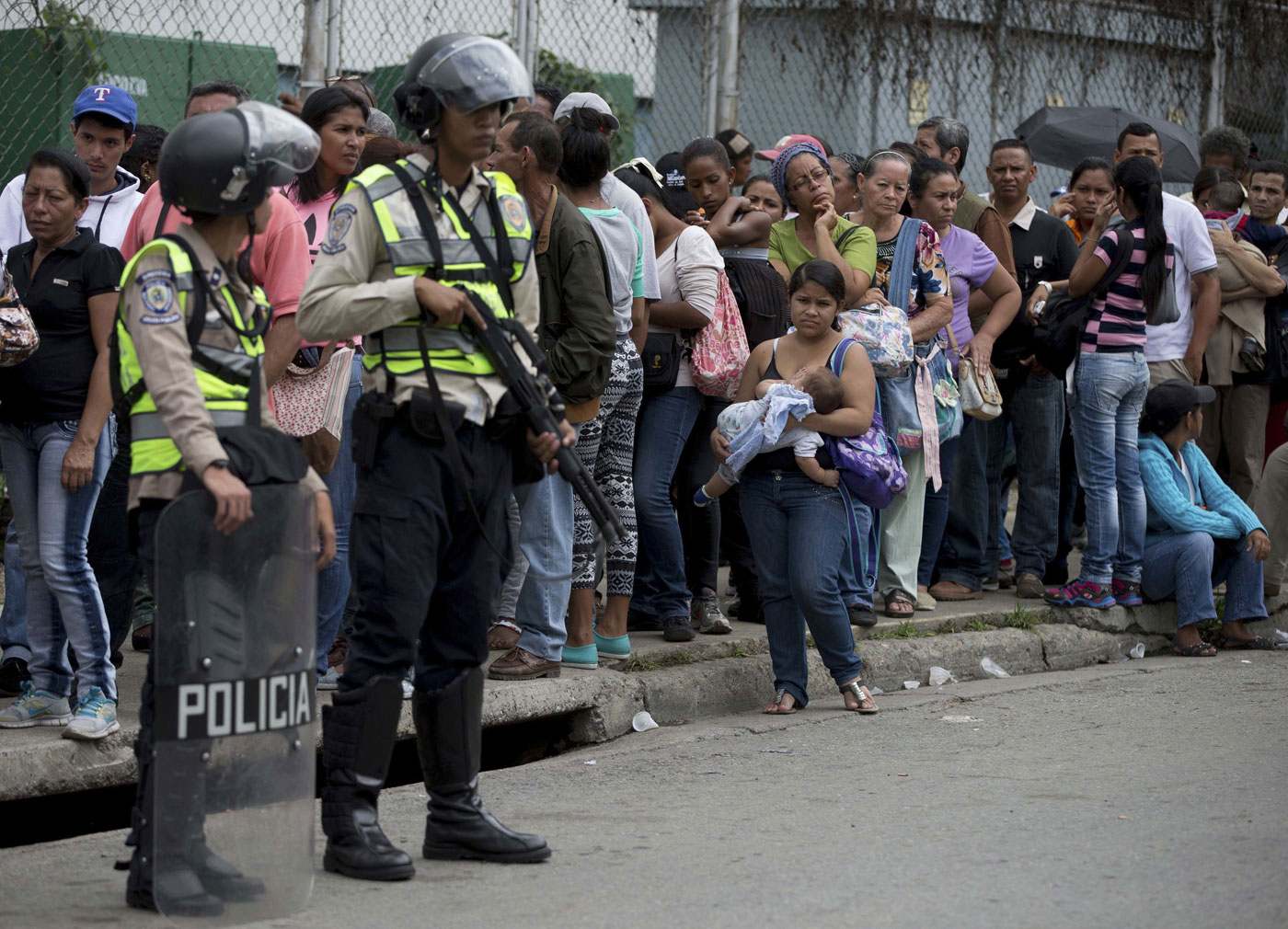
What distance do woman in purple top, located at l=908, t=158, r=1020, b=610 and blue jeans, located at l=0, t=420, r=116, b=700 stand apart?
3.91 metres

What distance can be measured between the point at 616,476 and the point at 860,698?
50.0 inches

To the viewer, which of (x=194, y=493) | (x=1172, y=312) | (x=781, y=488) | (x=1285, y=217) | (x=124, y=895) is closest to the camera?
(x=194, y=493)

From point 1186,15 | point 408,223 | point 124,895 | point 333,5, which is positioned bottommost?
point 124,895

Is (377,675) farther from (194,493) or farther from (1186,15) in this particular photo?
(1186,15)

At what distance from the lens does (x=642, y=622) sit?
6887mm

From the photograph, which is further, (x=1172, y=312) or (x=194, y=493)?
(x=1172, y=312)

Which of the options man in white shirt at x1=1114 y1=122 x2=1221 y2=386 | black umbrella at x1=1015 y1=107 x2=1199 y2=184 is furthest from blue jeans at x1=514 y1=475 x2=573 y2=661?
black umbrella at x1=1015 y1=107 x2=1199 y2=184

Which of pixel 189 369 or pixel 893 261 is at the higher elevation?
pixel 893 261

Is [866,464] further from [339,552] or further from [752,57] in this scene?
[752,57]

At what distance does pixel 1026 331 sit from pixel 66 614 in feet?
15.7

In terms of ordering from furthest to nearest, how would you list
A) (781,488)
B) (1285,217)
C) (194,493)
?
(1285,217), (781,488), (194,493)

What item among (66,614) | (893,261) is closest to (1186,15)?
(893,261)

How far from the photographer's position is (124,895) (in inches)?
150

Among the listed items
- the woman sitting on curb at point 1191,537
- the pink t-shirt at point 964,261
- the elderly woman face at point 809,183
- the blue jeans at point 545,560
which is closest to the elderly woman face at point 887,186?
the elderly woman face at point 809,183
